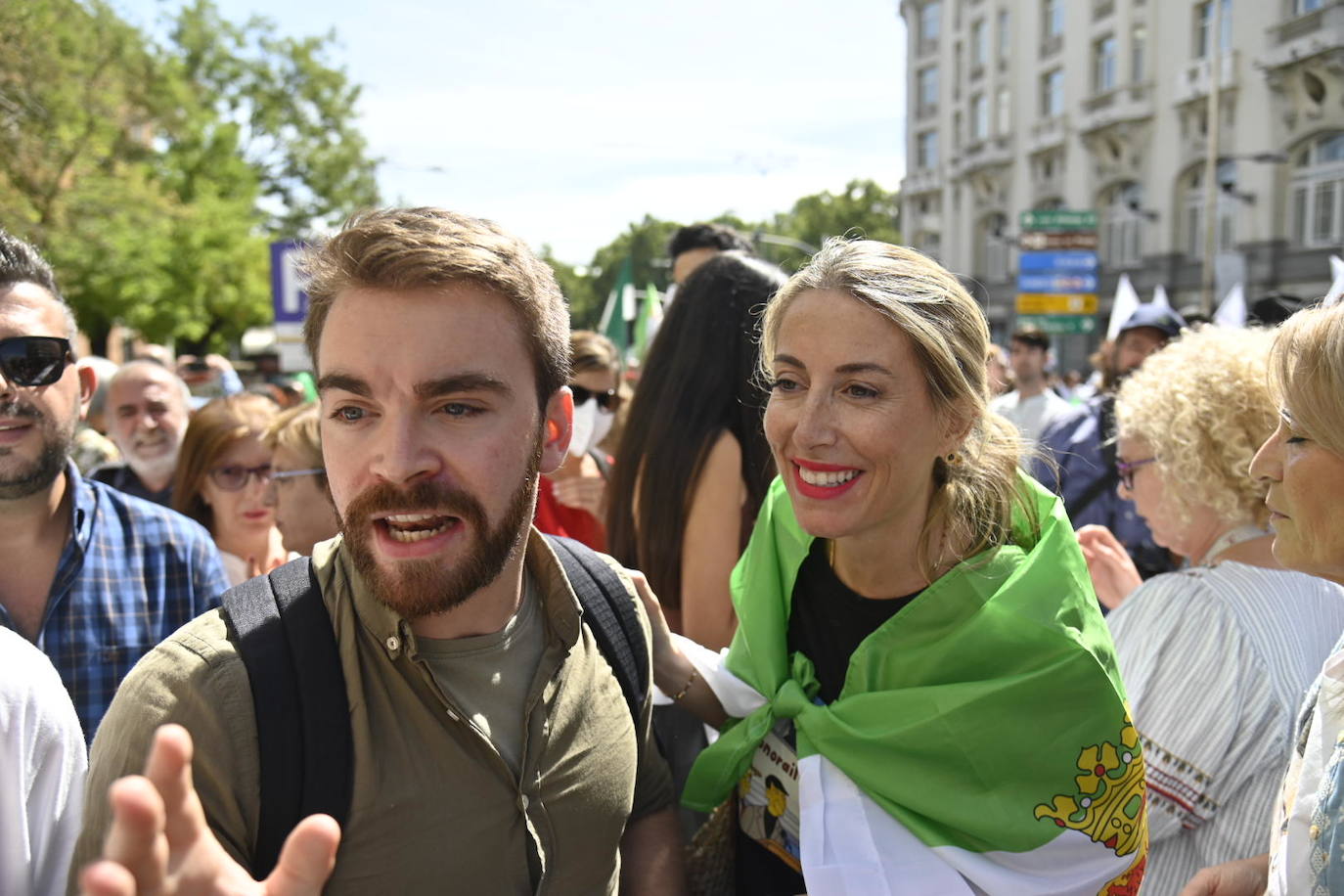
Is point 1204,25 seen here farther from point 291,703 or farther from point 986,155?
point 291,703

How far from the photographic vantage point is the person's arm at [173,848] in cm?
101

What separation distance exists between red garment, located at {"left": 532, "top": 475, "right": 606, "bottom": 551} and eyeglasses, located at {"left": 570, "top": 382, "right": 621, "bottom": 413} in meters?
0.62

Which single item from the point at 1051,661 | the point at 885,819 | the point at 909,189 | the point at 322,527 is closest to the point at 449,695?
the point at 885,819

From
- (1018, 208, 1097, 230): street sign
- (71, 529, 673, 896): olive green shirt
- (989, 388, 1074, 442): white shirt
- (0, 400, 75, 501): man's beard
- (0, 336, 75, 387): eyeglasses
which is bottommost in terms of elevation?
(989, 388, 1074, 442): white shirt

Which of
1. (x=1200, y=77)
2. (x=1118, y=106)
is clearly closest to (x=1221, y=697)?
(x=1200, y=77)

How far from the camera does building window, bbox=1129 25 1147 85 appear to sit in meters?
33.7

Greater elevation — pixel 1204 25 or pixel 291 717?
pixel 1204 25

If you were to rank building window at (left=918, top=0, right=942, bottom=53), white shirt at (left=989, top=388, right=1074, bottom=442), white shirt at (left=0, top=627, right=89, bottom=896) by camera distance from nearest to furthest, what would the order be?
white shirt at (left=0, top=627, right=89, bottom=896)
white shirt at (left=989, top=388, right=1074, bottom=442)
building window at (left=918, top=0, right=942, bottom=53)

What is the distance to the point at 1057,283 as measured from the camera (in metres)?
26.3

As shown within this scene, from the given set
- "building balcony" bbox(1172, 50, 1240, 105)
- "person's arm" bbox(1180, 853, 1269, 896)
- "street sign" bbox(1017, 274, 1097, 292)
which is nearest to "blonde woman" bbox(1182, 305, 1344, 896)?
"person's arm" bbox(1180, 853, 1269, 896)

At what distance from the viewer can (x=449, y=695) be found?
5.47 ft

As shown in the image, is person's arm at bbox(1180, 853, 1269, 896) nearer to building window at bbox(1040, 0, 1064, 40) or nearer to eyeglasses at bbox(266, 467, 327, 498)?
eyeglasses at bbox(266, 467, 327, 498)

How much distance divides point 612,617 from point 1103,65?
129 feet

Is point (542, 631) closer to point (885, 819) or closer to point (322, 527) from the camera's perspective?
point (885, 819)
